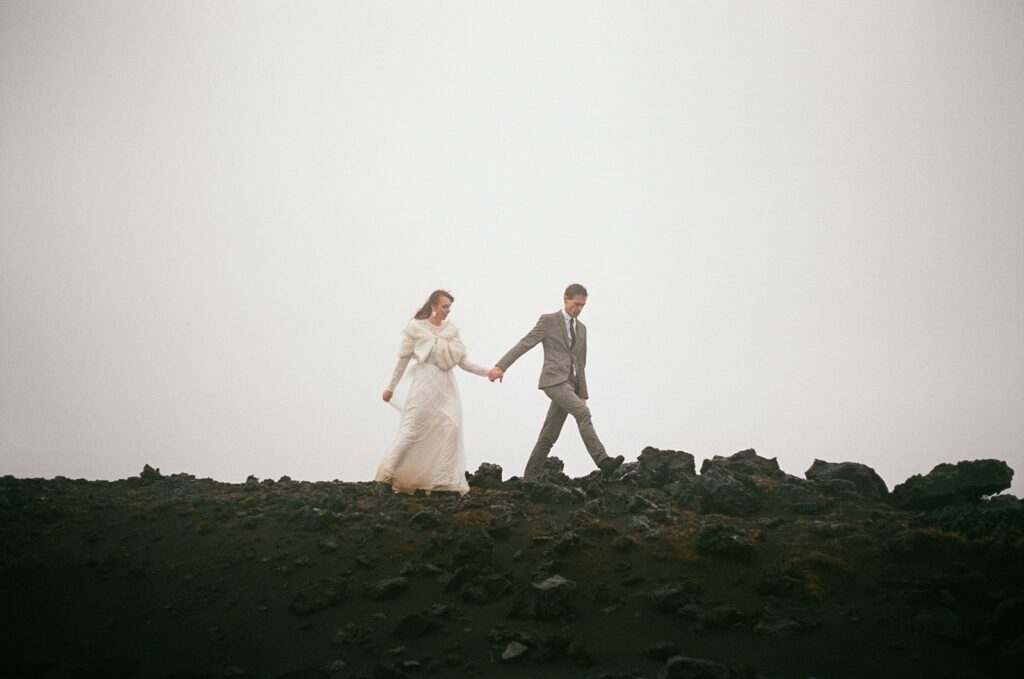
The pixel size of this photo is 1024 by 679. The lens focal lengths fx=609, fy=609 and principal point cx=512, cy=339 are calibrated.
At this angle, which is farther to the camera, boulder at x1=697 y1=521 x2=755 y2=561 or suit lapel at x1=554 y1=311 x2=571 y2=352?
suit lapel at x1=554 y1=311 x2=571 y2=352

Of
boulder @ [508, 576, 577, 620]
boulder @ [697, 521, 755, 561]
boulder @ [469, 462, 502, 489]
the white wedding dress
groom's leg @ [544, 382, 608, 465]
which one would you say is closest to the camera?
boulder @ [508, 576, 577, 620]

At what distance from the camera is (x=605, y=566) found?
24.0 ft

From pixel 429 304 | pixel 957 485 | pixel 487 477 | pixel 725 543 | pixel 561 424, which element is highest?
pixel 429 304

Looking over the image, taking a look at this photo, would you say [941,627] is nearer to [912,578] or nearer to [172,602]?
[912,578]

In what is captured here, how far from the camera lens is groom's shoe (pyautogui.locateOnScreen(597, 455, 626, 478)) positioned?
11305 millimetres

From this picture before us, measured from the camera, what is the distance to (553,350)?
1221 centimetres

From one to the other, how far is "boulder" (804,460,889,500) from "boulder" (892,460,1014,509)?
490 mm

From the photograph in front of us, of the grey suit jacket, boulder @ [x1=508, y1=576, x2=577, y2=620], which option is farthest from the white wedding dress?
boulder @ [x1=508, y1=576, x2=577, y2=620]

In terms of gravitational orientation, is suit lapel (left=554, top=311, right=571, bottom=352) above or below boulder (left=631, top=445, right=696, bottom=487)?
above

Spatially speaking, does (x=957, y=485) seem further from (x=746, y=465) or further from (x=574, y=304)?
(x=574, y=304)

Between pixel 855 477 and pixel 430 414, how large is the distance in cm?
797

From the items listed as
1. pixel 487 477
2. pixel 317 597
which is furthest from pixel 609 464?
pixel 317 597

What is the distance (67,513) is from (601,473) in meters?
9.49

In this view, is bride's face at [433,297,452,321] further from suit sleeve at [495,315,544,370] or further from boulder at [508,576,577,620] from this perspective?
boulder at [508,576,577,620]
